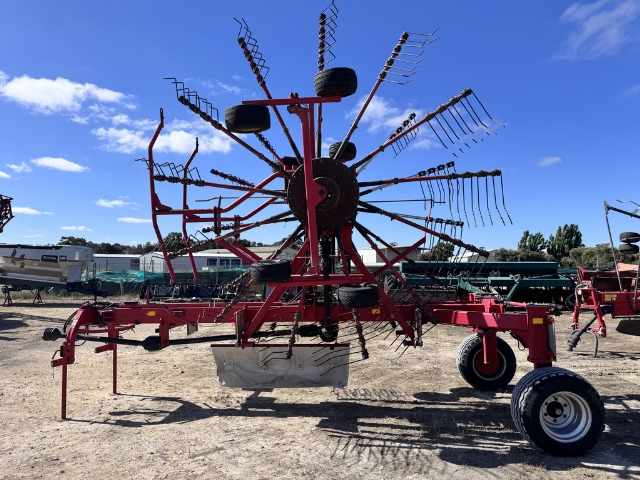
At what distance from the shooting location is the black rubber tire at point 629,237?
782 centimetres

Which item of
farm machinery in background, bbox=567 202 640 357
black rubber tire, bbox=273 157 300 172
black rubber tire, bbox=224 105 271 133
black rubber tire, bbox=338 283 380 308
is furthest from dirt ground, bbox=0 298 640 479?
black rubber tire, bbox=224 105 271 133

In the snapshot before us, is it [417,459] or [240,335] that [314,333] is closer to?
[240,335]

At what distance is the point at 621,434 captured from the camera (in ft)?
18.9

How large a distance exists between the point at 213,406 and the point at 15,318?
1502 centimetres

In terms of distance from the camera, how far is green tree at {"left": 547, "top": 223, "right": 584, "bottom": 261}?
176 ft

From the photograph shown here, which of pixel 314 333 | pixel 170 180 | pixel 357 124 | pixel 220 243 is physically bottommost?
pixel 314 333

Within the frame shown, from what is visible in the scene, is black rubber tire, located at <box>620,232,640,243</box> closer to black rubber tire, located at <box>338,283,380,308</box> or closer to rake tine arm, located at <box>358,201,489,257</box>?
rake tine arm, located at <box>358,201,489,257</box>

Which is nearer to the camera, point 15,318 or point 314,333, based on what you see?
point 314,333

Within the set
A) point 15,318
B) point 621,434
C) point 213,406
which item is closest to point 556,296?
point 621,434

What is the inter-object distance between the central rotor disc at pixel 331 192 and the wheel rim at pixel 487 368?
3696mm

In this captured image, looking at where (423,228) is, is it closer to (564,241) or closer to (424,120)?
(424,120)

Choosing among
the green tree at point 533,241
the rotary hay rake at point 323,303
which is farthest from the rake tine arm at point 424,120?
the green tree at point 533,241

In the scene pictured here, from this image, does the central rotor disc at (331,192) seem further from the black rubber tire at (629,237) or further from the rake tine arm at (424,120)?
the black rubber tire at (629,237)

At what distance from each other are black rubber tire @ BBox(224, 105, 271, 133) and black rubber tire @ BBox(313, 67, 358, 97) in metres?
0.67
